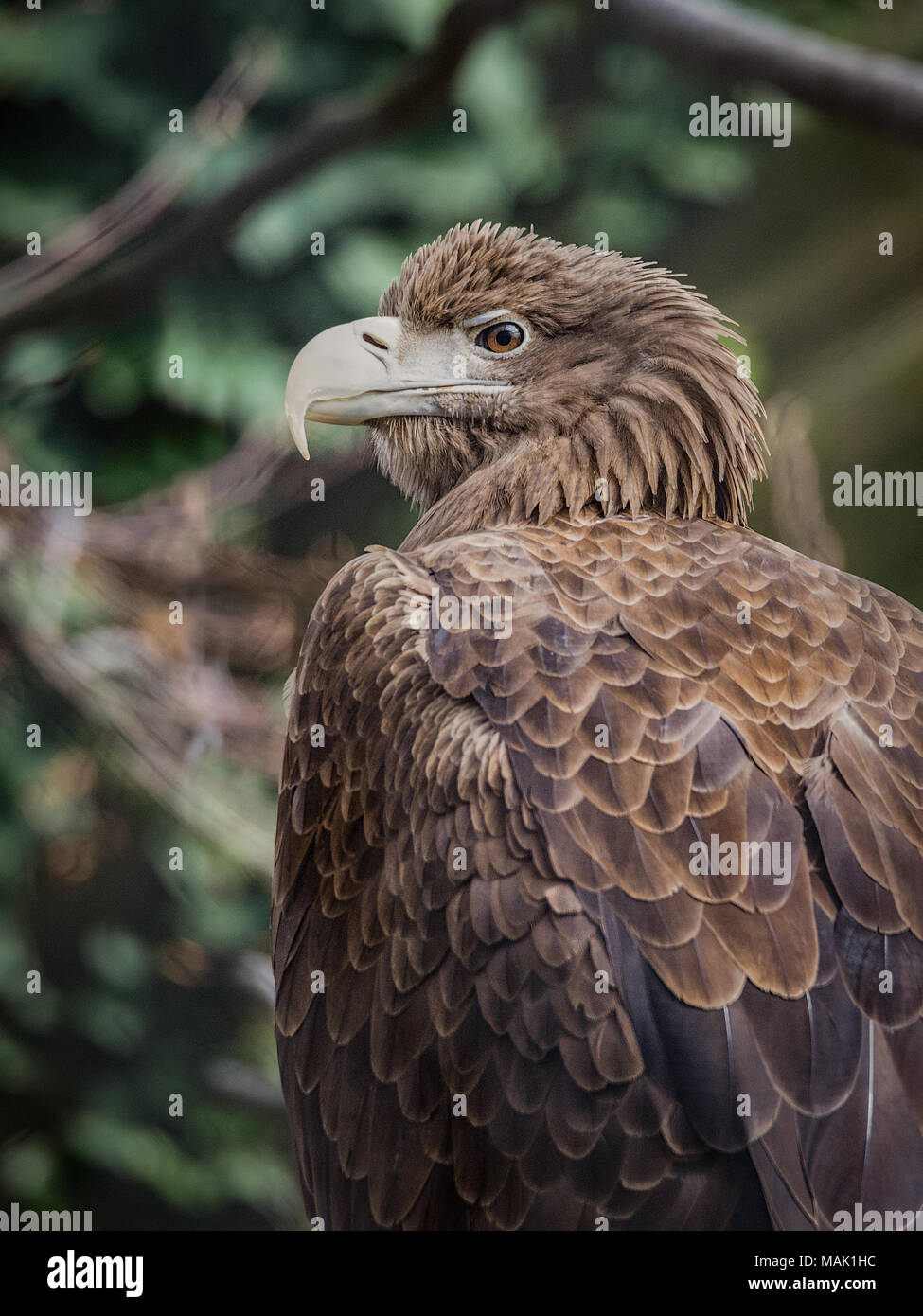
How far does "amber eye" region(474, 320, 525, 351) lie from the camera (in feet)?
5.03

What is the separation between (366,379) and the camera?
1520 millimetres

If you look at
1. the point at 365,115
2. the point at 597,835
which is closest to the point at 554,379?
the point at 597,835

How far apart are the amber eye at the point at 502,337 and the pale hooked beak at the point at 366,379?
0.15ft

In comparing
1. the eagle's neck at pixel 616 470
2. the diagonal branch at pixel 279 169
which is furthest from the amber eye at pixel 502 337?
the diagonal branch at pixel 279 169

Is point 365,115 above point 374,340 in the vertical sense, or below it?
above

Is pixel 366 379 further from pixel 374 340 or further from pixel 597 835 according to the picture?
pixel 597 835

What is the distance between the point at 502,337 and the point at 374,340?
0.56 feet

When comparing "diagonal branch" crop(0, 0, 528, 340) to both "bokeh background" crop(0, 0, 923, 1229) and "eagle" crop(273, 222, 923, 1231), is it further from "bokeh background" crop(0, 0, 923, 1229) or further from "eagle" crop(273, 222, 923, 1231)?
"eagle" crop(273, 222, 923, 1231)

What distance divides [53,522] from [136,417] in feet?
0.81

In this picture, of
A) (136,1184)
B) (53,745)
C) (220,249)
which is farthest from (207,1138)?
(220,249)

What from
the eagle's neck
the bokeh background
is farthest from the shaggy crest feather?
the bokeh background

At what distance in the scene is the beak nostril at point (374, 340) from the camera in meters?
1.53

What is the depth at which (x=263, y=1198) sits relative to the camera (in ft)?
6.88

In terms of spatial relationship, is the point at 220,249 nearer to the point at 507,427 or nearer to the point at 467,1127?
the point at 507,427
